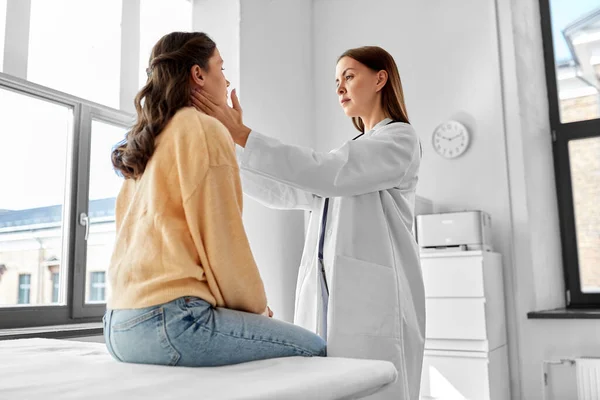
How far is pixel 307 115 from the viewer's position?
422 cm

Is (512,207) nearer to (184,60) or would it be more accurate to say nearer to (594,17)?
(594,17)

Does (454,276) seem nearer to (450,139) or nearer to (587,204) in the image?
(450,139)

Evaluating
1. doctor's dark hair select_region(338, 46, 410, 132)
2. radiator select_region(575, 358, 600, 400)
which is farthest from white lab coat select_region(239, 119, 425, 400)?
radiator select_region(575, 358, 600, 400)

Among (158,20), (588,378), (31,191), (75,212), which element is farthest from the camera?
→ (158,20)

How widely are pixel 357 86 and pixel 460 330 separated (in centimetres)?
178

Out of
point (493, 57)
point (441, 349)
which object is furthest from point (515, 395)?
point (493, 57)

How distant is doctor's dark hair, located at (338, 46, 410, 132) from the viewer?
1.79m

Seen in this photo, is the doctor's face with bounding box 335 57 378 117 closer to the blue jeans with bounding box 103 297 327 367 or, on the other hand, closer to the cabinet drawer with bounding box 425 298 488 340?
the blue jeans with bounding box 103 297 327 367

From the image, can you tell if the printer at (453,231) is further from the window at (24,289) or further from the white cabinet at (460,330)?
the window at (24,289)

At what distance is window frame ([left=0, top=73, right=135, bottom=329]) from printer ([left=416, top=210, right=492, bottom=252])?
5.79ft

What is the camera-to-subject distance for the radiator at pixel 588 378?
3.11m

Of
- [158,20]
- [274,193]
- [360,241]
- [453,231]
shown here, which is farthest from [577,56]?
[360,241]

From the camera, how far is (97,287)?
9.51 ft

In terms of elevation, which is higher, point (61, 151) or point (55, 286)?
point (61, 151)
